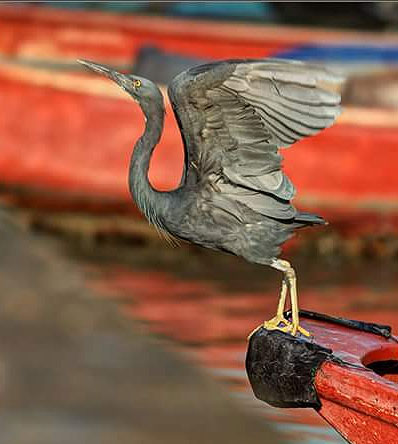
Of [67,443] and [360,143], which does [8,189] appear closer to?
[360,143]

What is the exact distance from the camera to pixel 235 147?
4.68 meters

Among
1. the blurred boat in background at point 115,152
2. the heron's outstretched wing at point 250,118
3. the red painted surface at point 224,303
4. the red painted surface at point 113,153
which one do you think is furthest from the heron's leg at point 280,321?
the red painted surface at point 113,153

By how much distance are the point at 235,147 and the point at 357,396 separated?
3.34ft

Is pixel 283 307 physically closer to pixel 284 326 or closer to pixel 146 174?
pixel 284 326

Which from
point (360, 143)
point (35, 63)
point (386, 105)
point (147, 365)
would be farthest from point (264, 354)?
point (35, 63)

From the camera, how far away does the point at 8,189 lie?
39.6 feet

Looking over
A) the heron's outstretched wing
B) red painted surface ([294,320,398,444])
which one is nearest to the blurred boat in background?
the heron's outstretched wing

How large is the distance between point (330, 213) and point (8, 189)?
309 cm

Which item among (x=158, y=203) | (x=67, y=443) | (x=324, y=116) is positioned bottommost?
(x=67, y=443)

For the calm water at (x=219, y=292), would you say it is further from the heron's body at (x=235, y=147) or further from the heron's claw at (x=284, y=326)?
the heron's body at (x=235, y=147)

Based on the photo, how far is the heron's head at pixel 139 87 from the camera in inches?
186

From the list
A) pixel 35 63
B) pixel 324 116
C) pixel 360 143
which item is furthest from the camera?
Result: pixel 35 63

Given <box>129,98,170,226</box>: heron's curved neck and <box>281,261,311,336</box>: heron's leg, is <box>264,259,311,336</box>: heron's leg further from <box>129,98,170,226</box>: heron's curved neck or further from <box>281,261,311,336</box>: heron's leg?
<box>129,98,170,226</box>: heron's curved neck

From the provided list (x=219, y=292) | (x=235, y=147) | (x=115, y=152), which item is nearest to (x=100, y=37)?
(x=115, y=152)
